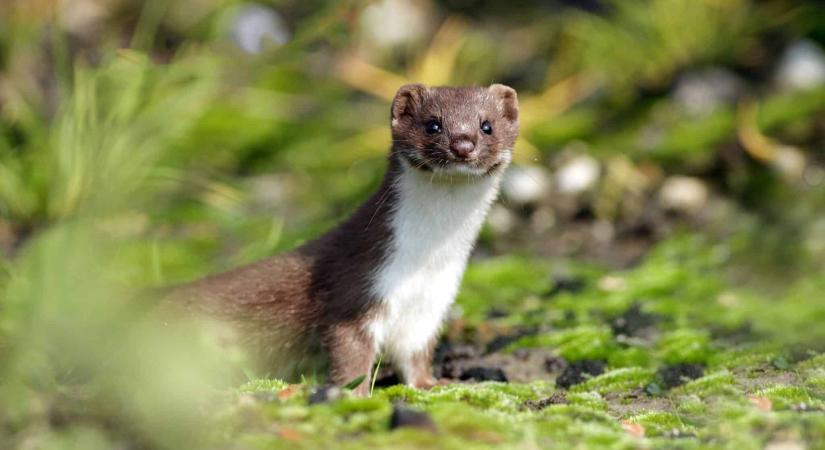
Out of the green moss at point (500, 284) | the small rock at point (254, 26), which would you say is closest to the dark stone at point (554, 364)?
the green moss at point (500, 284)

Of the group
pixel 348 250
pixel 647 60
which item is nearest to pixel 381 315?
pixel 348 250

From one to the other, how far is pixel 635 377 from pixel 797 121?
17.1 ft

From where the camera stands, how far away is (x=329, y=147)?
11.5 metres

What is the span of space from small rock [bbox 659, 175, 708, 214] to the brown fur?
4.06 meters

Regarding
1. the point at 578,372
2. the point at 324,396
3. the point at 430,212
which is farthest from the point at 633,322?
the point at 324,396

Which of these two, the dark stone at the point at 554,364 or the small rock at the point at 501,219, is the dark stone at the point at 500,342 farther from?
the small rock at the point at 501,219

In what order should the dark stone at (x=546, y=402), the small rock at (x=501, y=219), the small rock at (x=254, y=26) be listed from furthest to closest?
the small rock at (x=254, y=26)
the small rock at (x=501, y=219)
the dark stone at (x=546, y=402)

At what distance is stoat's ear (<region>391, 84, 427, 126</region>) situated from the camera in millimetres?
5867

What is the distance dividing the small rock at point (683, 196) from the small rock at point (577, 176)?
0.66m

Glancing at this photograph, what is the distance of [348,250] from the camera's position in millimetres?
6000

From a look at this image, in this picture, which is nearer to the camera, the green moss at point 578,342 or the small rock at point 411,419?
the small rock at point 411,419

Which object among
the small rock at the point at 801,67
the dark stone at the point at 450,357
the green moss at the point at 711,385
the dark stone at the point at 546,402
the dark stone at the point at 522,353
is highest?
the small rock at the point at 801,67

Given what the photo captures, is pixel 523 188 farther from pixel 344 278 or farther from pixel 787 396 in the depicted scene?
pixel 787 396

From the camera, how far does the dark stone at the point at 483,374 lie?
6.30 meters
